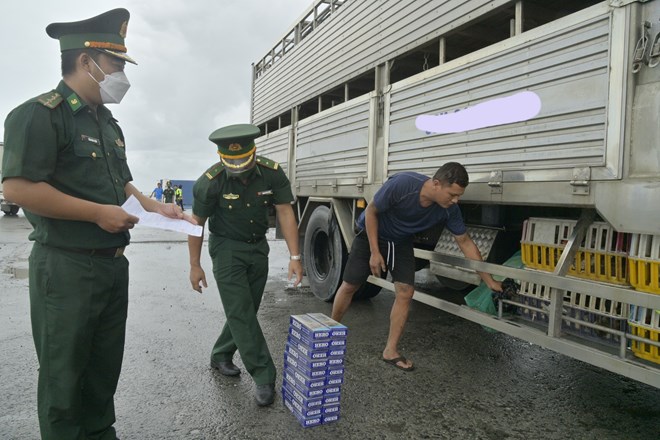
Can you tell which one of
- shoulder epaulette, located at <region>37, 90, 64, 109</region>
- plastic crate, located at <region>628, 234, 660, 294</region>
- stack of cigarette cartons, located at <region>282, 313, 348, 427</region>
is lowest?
stack of cigarette cartons, located at <region>282, 313, 348, 427</region>

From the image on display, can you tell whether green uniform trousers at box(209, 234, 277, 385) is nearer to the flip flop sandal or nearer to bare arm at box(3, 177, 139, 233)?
the flip flop sandal

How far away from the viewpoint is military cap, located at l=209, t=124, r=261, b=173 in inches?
110

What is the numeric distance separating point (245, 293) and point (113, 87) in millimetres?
1493

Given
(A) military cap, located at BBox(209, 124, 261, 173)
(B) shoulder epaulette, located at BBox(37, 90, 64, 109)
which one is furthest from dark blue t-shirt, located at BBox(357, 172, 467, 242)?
(B) shoulder epaulette, located at BBox(37, 90, 64, 109)

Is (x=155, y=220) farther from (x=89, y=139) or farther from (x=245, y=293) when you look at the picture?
(x=245, y=293)

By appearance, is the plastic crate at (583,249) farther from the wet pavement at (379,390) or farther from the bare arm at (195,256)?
the bare arm at (195,256)

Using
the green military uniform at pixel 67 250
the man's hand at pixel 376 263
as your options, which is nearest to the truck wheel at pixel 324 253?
the man's hand at pixel 376 263

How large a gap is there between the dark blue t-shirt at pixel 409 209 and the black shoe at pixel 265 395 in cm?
147

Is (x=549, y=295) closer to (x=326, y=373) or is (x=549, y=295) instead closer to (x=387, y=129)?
(x=326, y=373)

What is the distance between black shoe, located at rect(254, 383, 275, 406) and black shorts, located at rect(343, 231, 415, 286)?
3.80 ft

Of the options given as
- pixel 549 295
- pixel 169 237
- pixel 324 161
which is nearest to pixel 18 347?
pixel 324 161

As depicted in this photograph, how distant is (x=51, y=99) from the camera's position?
5.94 feet

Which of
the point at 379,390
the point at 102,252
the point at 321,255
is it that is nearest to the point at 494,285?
the point at 379,390

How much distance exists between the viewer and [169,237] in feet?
42.9
